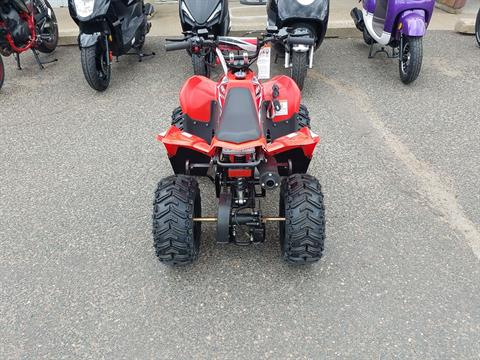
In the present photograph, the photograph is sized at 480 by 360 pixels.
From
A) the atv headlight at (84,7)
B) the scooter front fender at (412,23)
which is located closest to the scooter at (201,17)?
the atv headlight at (84,7)

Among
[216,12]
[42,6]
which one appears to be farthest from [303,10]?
[42,6]

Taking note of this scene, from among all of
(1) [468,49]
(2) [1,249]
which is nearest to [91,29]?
(2) [1,249]

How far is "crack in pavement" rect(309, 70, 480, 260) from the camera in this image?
Answer: 2.94m

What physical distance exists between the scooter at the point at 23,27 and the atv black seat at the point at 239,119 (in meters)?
3.92

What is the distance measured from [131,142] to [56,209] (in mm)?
1114

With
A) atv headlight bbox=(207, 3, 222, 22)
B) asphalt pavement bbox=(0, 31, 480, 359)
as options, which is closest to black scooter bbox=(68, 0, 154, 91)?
asphalt pavement bbox=(0, 31, 480, 359)

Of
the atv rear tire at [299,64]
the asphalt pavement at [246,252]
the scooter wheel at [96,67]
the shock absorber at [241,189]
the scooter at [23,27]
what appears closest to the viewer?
the asphalt pavement at [246,252]

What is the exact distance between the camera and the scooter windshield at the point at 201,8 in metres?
5.00

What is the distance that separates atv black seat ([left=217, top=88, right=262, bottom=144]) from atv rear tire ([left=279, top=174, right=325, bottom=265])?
41 cm

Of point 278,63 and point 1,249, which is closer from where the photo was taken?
point 1,249

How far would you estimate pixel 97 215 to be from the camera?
3.16 meters

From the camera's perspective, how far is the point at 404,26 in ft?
15.9

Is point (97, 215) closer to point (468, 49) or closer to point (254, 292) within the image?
point (254, 292)

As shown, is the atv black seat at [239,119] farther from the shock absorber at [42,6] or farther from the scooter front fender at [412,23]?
the shock absorber at [42,6]
